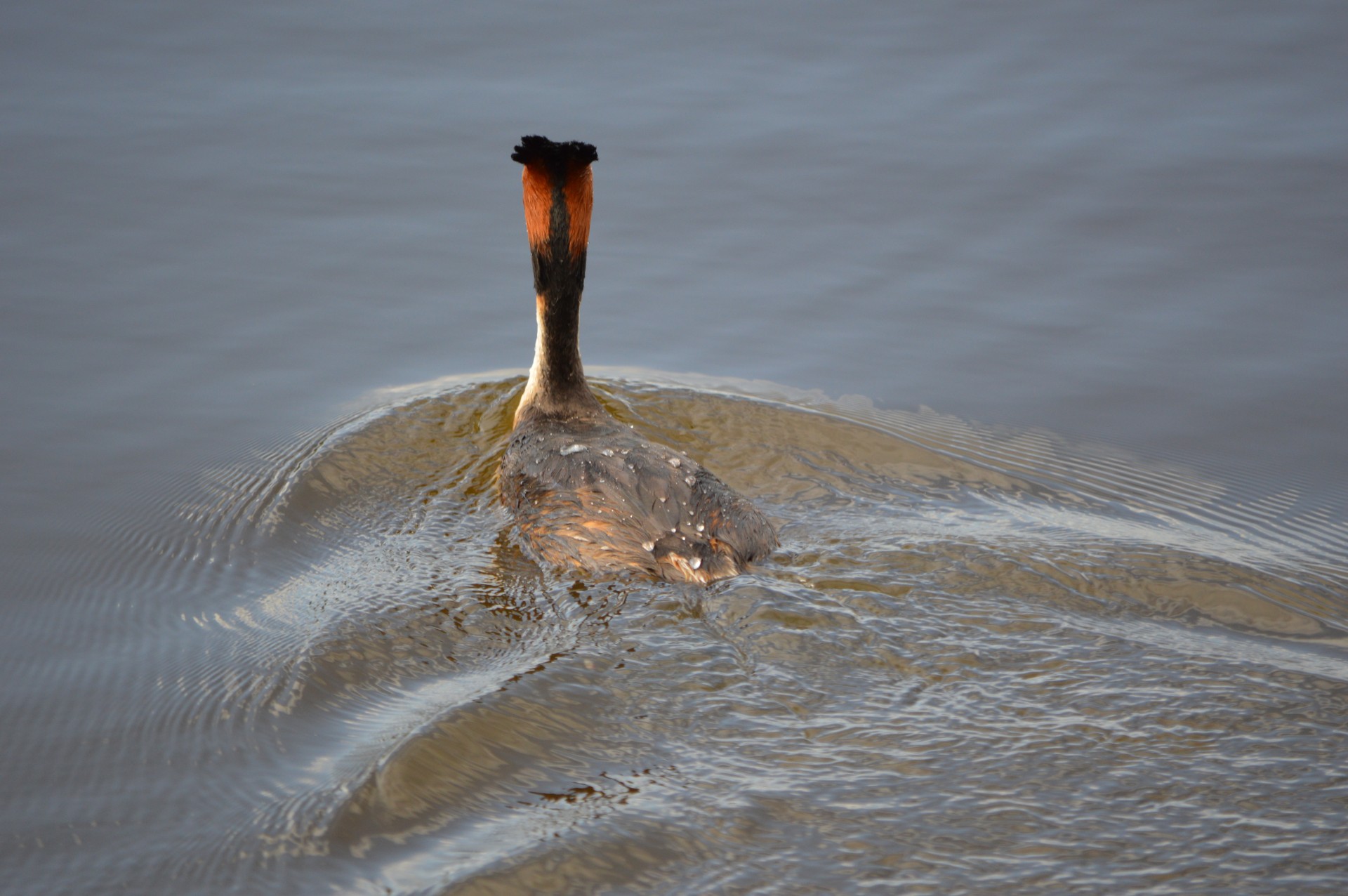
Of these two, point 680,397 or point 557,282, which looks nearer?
point 557,282

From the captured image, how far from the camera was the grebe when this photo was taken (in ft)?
20.3

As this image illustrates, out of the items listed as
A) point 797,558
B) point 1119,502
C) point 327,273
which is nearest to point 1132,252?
point 1119,502

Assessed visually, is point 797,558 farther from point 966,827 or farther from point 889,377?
point 889,377

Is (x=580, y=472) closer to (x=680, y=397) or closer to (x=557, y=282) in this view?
(x=557, y=282)

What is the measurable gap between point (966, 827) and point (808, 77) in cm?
1109

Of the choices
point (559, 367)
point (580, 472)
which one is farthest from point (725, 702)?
point (559, 367)

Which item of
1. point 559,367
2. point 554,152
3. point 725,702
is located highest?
point 554,152

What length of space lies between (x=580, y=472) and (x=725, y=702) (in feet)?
6.79

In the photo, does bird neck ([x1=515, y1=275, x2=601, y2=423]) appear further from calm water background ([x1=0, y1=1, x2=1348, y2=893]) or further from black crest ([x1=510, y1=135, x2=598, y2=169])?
black crest ([x1=510, y1=135, x2=598, y2=169])

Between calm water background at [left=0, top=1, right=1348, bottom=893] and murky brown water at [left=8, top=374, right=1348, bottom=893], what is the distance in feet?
0.09

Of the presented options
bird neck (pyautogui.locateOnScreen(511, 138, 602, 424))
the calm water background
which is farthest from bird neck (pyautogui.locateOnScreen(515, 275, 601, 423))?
the calm water background

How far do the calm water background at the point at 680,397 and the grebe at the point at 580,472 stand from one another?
1.04 feet

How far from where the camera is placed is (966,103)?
43.4 ft

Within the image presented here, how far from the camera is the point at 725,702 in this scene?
5031 millimetres
